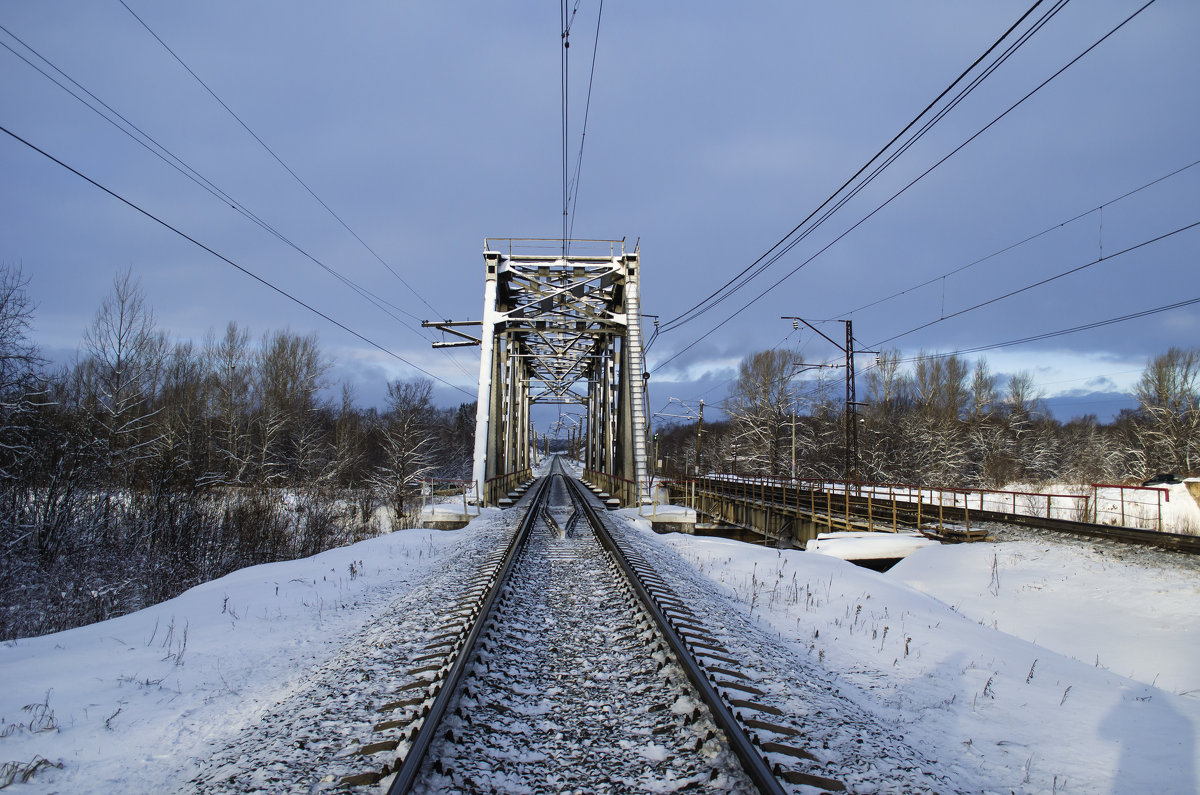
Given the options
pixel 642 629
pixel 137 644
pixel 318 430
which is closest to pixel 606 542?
pixel 642 629

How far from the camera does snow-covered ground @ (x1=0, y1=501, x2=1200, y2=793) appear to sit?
3.36 metres

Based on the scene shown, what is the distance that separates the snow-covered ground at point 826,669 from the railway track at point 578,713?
1.70 feet

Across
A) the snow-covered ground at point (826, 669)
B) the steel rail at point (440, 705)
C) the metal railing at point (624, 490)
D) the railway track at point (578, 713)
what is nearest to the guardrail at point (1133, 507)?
the snow-covered ground at point (826, 669)

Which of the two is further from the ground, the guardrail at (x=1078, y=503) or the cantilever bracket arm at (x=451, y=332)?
the cantilever bracket arm at (x=451, y=332)

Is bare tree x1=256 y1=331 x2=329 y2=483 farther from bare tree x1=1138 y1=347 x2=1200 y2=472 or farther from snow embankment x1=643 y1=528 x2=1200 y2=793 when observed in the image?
bare tree x1=1138 y1=347 x2=1200 y2=472

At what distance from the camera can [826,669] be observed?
5.01 metres

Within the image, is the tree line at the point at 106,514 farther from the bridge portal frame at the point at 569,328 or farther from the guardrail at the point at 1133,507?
the guardrail at the point at 1133,507

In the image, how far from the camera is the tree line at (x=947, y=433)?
38688 mm

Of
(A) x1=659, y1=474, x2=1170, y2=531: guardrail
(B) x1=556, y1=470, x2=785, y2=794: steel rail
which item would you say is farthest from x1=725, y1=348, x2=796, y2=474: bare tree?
(B) x1=556, y1=470, x2=785, y2=794: steel rail

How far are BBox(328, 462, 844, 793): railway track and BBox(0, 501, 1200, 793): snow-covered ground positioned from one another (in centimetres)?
52

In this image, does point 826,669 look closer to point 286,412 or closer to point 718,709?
point 718,709

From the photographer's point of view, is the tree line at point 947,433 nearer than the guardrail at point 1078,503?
No

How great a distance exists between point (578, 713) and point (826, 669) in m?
2.48

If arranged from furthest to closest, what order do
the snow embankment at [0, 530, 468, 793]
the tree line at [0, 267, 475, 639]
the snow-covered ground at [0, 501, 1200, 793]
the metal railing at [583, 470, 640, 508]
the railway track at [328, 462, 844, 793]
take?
the metal railing at [583, 470, 640, 508]
the tree line at [0, 267, 475, 639]
the snow-covered ground at [0, 501, 1200, 793]
the snow embankment at [0, 530, 468, 793]
the railway track at [328, 462, 844, 793]
